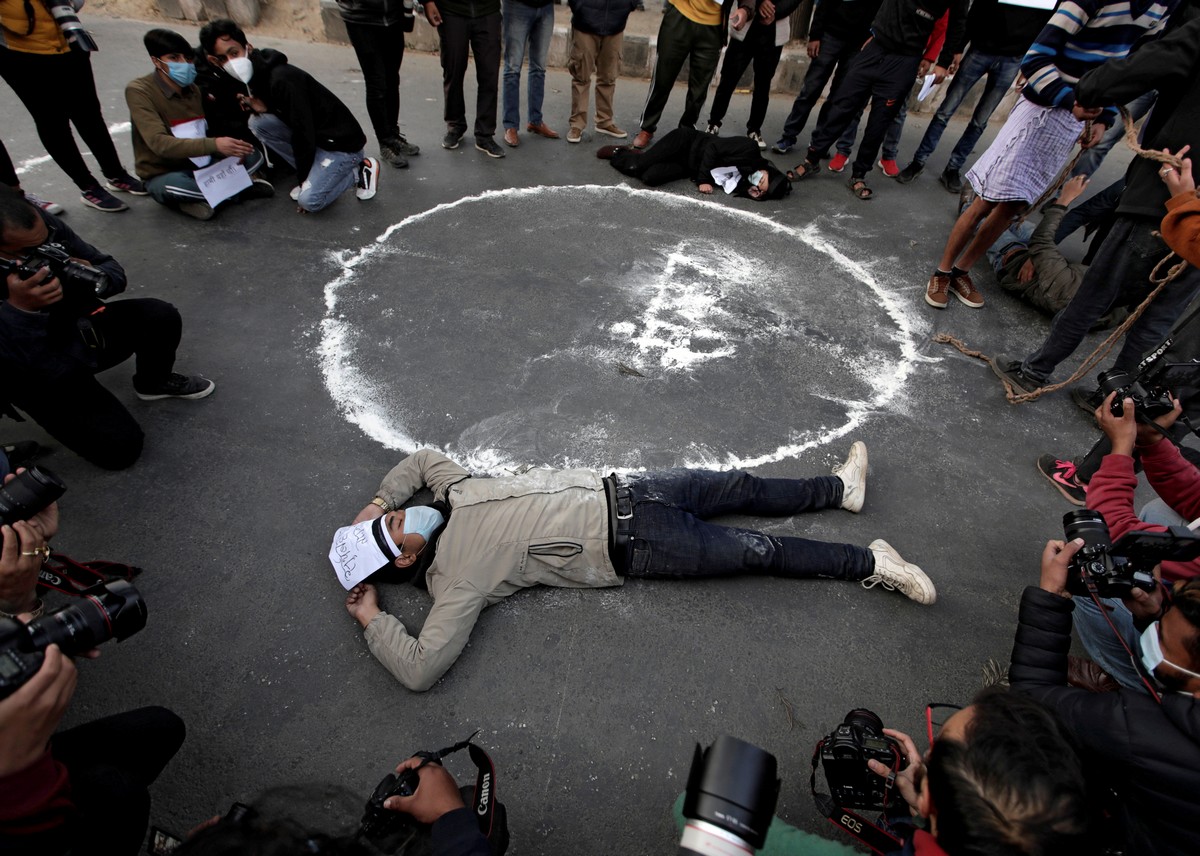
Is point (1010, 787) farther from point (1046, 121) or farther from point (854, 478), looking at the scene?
point (1046, 121)

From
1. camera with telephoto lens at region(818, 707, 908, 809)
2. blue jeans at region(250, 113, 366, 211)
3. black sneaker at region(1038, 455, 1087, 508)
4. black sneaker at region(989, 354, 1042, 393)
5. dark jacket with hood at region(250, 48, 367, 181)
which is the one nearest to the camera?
camera with telephoto lens at region(818, 707, 908, 809)

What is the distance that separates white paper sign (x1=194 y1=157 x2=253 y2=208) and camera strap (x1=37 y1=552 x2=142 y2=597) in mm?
3142

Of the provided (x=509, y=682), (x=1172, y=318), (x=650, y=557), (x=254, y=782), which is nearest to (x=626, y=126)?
(x=1172, y=318)

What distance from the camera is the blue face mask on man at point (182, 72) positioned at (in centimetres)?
441

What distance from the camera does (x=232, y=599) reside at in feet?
8.59

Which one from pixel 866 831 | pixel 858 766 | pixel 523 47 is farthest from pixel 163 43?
pixel 866 831

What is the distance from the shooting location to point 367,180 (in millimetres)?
5227

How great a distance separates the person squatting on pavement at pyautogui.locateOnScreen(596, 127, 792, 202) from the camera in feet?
18.8

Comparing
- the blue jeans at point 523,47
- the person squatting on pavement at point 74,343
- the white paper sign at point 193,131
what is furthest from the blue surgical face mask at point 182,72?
the blue jeans at point 523,47

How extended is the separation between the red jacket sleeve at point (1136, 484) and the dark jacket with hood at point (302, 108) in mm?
5274

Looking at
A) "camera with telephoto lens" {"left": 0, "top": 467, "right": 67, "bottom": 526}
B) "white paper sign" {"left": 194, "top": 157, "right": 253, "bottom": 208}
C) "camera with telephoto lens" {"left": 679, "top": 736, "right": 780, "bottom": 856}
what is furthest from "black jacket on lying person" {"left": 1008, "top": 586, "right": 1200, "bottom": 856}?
"white paper sign" {"left": 194, "top": 157, "right": 253, "bottom": 208}

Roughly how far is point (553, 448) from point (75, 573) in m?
2.06

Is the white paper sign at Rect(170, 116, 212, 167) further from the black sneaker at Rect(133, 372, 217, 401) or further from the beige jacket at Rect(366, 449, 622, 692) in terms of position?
the beige jacket at Rect(366, 449, 622, 692)

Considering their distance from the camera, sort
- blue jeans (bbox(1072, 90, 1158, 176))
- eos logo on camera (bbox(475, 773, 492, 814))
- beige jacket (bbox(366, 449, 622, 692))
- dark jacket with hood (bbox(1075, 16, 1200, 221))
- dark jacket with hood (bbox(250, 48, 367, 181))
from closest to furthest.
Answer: eos logo on camera (bbox(475, 773, 492, 814)) < beige jacket (bbox(366, 449, 622, 692)) < dark jacket with hood (bbox(1075, 16, 1200, 221)) < dark jacket with hood (bbox(250, 48, 367, 181)) < blue jeans (bbox(1072, 90, 1158, 176))
